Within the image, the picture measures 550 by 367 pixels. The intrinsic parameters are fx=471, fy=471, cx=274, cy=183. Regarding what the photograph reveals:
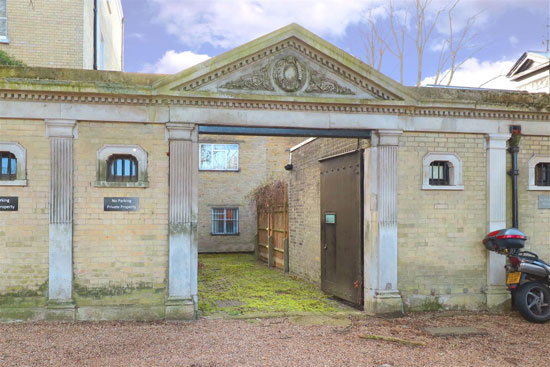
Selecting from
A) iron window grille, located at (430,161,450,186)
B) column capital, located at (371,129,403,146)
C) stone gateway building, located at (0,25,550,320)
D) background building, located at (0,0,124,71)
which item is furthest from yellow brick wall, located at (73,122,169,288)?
background building, located at (0,0,124,71)

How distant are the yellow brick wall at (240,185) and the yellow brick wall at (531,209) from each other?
45.3 ft

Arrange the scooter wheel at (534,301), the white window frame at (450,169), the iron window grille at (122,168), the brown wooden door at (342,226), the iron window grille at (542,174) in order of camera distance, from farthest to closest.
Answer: the iron window grille at (542,174) < the brown wooden door at (342,226) < the white window frame at (450,169) < the scooter wheel at (534,301) < the iron window grille at (122,168)

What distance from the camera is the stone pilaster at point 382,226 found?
891 centimetres

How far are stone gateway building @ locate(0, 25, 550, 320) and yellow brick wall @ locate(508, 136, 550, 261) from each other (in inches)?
1.1

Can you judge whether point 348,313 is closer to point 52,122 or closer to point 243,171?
point 52,122

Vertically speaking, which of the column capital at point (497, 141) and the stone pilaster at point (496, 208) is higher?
the column capital at point (497, 141)

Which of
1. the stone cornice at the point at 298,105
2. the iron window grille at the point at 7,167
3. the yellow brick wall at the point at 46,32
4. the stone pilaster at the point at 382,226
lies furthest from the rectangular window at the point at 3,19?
the stone pilaster at the point at 382,226

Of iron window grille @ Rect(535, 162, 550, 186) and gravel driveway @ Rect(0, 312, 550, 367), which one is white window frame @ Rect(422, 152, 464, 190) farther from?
gravel driveway @ Rect(0, 312, 550, 367)

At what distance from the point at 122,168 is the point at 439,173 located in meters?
6.12

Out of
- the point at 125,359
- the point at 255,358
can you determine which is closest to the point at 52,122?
the point at 125,359

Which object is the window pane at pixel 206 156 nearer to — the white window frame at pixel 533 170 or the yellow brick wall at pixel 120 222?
the yellow brick wall at pixel 120 222

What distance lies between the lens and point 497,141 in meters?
9.41

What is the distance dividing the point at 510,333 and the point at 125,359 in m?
6.04

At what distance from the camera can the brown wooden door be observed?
374 inches
